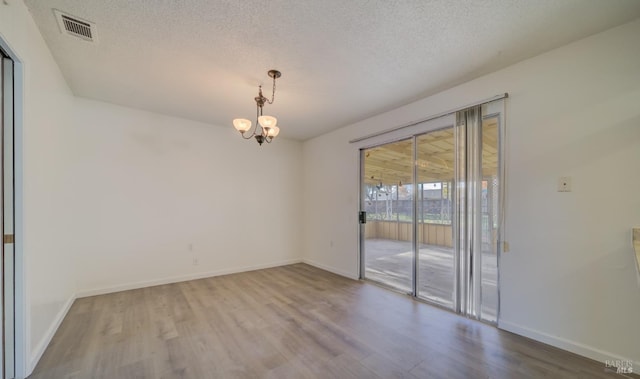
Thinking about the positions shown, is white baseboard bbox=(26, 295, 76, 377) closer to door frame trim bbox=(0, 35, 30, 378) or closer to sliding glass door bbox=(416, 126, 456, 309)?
door frame trim bbox=(0, 35, 30, 378)

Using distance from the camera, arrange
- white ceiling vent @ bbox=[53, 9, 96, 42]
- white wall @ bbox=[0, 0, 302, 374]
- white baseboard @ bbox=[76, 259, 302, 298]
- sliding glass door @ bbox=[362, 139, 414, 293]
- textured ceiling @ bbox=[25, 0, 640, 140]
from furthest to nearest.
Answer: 1. sliding glass door @ bbox=[362, 139, 414, 293]
2. white baseboard @ bbox=[76, 259, 302, 298]
3. white wall @ bbox=[0, 0, 302, 374]
4. white ceiling vent @ bbox=[53, 9, 96, 42]
5. textured ceiling @ bbox=[25, 0, 640, 140]

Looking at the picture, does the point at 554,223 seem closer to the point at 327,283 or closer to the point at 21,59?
the point at 327,283

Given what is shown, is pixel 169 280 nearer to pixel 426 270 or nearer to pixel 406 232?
pixel 406 232

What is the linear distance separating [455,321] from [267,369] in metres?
2.04

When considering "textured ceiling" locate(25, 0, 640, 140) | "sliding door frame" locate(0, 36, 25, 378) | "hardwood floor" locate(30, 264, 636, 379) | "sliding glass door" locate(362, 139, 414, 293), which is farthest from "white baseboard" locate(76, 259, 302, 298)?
"textured ceiling" locate(25, 0, 640, 140)

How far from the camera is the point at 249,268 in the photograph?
483 cm

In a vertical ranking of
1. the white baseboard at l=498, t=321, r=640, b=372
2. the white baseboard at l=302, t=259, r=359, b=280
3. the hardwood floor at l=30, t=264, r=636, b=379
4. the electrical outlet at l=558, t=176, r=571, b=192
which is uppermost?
the electrical outlet at l=558, t=176, r=571, b=192

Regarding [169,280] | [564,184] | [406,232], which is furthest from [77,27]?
[564,184]

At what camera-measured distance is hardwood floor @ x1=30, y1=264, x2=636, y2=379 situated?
194 centimetres

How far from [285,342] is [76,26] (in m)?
3.20

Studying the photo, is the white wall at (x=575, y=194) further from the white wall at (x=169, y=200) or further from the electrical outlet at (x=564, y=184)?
the white wall at (x=169, y=200)

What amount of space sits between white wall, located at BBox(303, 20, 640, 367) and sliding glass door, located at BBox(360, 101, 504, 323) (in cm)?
21

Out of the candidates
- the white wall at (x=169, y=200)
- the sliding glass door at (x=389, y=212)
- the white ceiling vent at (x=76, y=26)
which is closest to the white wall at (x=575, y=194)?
the sliding glass door at (x=389, y=212)

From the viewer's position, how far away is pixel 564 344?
7.15 feet
